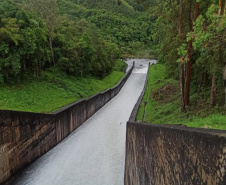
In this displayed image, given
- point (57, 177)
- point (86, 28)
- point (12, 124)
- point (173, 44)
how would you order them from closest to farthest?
point (12, 124) → point (57, 177) → point (173, 44) → point (86, 28)

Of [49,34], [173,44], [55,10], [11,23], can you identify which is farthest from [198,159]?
[55,10]

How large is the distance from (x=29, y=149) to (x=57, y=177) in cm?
169

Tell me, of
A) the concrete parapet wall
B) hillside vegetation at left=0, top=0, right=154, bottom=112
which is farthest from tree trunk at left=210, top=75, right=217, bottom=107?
hillside vegetation at left=0, top=0, right=154, bottom=112

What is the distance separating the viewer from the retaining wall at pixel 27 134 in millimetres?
7988

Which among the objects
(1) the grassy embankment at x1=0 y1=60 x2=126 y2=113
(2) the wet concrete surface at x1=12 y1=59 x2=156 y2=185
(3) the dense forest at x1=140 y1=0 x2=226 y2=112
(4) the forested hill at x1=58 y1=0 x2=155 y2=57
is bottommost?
(2) the wet concrete surface at x1=12 y1=59 x2=156 y2=185

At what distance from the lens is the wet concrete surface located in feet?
29.5

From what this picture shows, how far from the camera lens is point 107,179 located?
916 cm

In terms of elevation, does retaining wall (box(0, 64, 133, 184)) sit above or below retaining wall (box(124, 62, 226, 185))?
below

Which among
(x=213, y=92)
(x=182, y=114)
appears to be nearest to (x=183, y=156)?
(x=213, y=92)

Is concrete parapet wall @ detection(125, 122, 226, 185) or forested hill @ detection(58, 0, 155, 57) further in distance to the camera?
forested hill @ detection(58, 0, 155, 57)

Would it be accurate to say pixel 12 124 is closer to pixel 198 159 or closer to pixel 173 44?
pixel 198 159

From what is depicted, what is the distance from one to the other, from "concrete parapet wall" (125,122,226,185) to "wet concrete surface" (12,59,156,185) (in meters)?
4.13

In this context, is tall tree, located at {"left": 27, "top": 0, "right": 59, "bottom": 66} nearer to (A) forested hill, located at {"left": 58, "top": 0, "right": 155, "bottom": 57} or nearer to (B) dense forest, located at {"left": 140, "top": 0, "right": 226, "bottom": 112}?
(B) dense forest, located at {"left": 140, "top": 0, "right": 226, "bottom": 112}

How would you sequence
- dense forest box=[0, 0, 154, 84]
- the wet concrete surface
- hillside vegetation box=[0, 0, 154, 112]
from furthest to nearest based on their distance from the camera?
1. dense forest box=[0, 0, 154, 84]
2. hillside vegetation box=[0, 0, 154, 112]
3. the wet concrete surface
